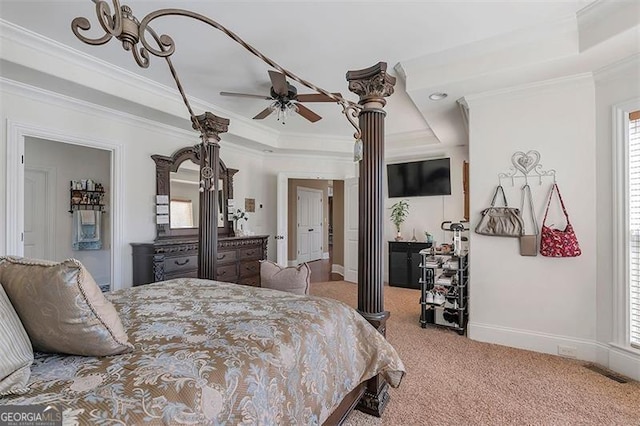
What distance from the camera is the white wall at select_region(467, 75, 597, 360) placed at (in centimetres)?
267

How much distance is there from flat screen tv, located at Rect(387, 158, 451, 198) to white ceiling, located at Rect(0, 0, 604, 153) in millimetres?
2238

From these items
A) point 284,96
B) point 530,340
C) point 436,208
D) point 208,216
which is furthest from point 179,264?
point 436,208

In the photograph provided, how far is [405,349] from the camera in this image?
9.46ft

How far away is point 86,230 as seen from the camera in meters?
4.95

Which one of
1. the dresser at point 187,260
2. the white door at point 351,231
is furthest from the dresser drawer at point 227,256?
the white door at point 351,231

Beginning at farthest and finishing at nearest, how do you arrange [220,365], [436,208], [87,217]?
[436,208] → [87,217] → [220,365]

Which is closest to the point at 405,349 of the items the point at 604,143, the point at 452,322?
the point at 452,322

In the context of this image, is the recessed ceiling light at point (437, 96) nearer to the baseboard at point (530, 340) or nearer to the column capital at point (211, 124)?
the column capital at point (211, 124)

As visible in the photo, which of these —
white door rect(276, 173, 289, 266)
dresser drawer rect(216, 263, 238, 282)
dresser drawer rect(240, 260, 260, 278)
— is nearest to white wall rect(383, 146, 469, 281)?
white door rect(276, 173, 289, 266)

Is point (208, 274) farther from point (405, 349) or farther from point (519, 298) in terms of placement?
point (519, 298)

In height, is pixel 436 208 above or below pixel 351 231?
above

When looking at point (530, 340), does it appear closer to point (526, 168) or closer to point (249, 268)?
point (526, 168)

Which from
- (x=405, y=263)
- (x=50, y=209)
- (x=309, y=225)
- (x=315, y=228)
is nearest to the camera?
(x=50, y=209)

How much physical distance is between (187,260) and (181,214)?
0.76 metres
